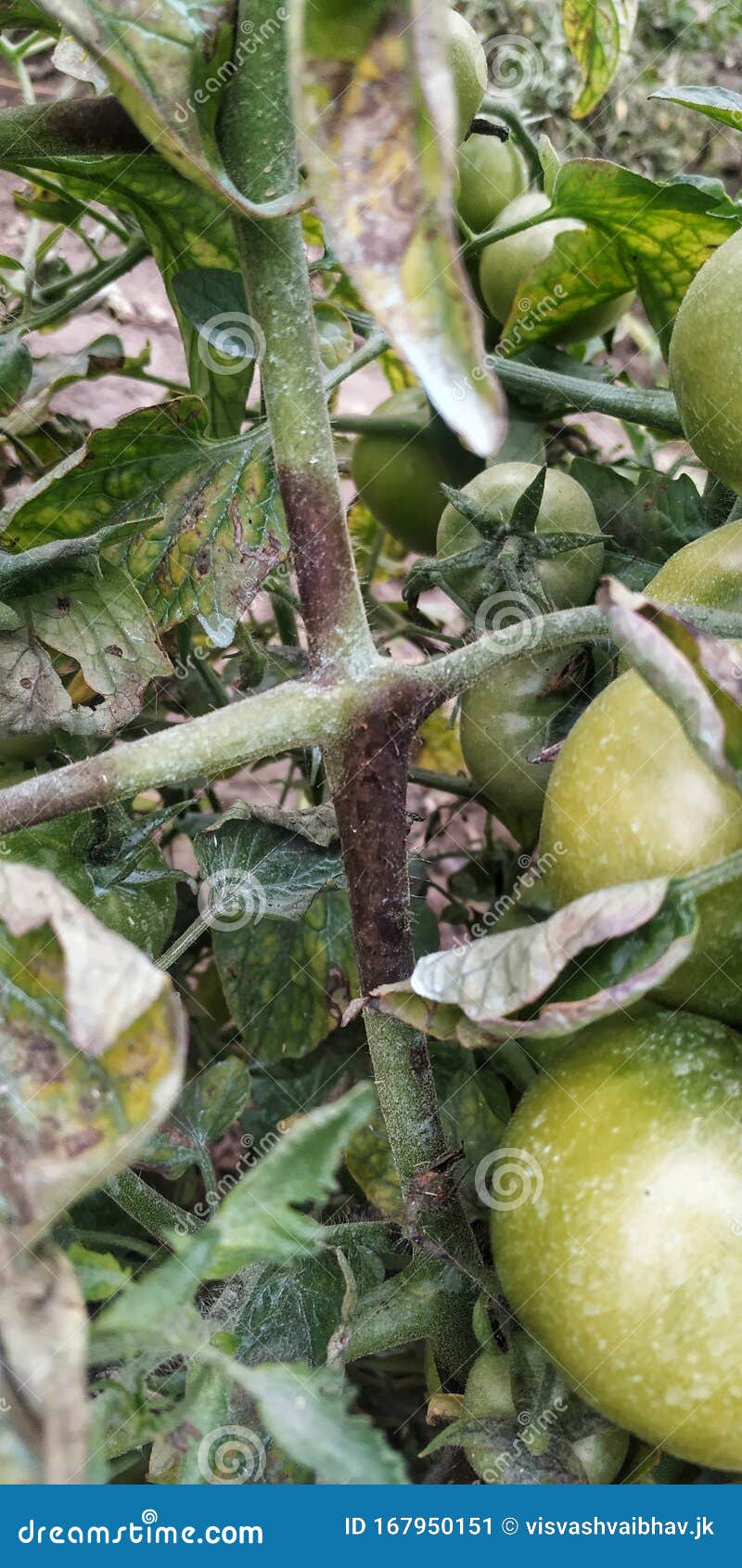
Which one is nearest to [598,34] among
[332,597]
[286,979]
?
[332,597]

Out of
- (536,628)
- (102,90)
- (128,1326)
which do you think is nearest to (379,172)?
(536,628)

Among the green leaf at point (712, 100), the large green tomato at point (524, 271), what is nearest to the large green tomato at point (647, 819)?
the green leaf at point (712, 100)

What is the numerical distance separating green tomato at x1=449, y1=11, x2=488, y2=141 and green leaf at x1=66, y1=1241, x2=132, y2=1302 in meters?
0.63

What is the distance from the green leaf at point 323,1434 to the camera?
0.37 m

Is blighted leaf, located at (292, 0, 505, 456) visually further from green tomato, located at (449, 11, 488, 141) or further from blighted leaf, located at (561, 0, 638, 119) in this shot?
blighted leaf, located at (561, 0, 638, 119)

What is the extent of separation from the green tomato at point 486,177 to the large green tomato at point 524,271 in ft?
0.06

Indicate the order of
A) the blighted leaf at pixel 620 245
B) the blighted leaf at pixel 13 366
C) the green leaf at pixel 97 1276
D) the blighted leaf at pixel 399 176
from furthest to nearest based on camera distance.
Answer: the blighted leaf at pixel 13 366 → the blighted leaf at pixel 620 245 → the green leaf at pixel 97 1276 → the blighted leaf at pixel 399 176

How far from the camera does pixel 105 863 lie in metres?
0.66

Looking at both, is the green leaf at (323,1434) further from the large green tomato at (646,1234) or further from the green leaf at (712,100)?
the green leaf at (712,100)

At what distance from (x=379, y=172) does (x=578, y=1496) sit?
1.65ft

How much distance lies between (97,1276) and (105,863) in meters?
0.29

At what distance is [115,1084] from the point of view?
36 cm

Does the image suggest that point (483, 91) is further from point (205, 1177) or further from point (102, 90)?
point (205, 1177)

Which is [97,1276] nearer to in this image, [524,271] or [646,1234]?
[646,1234]
